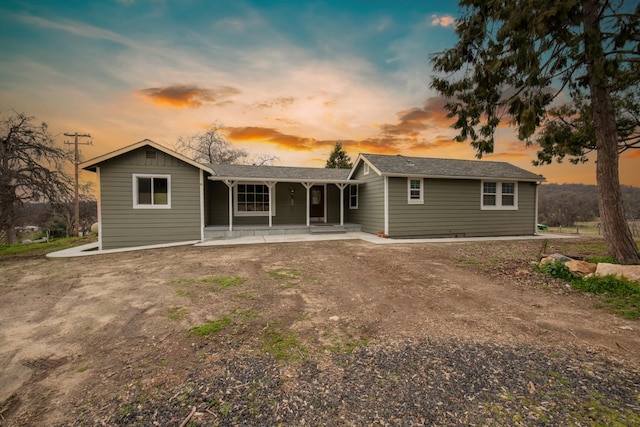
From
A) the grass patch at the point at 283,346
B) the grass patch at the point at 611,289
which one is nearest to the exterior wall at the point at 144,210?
the grass patch at the point at 283,346

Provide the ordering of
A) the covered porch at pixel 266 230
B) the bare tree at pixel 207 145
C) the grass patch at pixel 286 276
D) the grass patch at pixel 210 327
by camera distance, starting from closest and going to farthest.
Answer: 1. the grass patch at pixel 210 327
2. the grass patch at pixel 286 276
3. the covered porch at pixel 266 230
4. the bare tree at pixel 207 145

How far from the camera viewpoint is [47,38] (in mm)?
9555

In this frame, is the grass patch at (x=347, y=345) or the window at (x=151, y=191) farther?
the window at (x=151, y=191)

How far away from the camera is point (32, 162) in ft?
46.0

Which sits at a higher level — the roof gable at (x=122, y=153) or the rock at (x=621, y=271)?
the roof gable at (x=122, y=153)

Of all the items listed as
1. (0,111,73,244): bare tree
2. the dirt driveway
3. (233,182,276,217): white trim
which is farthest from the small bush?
(0,111,73,244): bare tree

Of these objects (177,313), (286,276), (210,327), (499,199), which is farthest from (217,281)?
(499,199)

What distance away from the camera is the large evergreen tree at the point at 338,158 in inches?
1361

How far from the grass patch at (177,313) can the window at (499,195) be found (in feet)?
44.7

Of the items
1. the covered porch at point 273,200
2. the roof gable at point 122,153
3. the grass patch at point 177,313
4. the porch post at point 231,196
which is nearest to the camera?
the grass patch at point 177,313

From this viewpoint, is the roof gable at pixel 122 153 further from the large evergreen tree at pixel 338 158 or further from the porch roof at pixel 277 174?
the large evergreen tree at pixel 338 158

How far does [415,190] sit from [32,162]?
19.5 metres

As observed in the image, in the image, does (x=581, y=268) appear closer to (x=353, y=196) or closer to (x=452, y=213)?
(x=452, y=213)

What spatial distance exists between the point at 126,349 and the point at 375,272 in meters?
4.66
